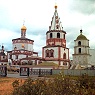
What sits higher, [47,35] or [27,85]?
[47,35]

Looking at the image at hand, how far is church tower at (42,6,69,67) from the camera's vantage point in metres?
56.9

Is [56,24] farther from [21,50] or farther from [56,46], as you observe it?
[21,50]

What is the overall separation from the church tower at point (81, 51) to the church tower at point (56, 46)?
9.12 ft

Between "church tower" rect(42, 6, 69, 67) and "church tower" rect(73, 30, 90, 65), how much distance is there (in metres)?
2.78

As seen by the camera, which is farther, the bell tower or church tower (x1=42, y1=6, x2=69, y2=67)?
the bell tower

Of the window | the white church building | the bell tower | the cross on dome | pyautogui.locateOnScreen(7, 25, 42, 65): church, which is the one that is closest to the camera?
the window

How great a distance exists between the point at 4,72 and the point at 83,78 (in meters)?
18.8

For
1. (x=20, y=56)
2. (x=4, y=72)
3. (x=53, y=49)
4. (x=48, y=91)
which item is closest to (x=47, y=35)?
(x=53, y=49)

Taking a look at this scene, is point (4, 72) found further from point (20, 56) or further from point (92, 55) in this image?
point (92, 55)

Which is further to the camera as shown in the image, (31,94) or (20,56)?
(20,56)

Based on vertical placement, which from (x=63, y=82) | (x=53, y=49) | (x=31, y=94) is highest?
(x=53, y=49)

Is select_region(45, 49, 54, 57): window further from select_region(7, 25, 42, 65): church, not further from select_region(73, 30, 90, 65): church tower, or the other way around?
select_region(73, 30, 90, 65): church tower

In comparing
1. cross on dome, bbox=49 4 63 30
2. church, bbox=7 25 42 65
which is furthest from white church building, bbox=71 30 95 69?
church, bbox=7 25 42 65

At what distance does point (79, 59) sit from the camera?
59188 millimetres
